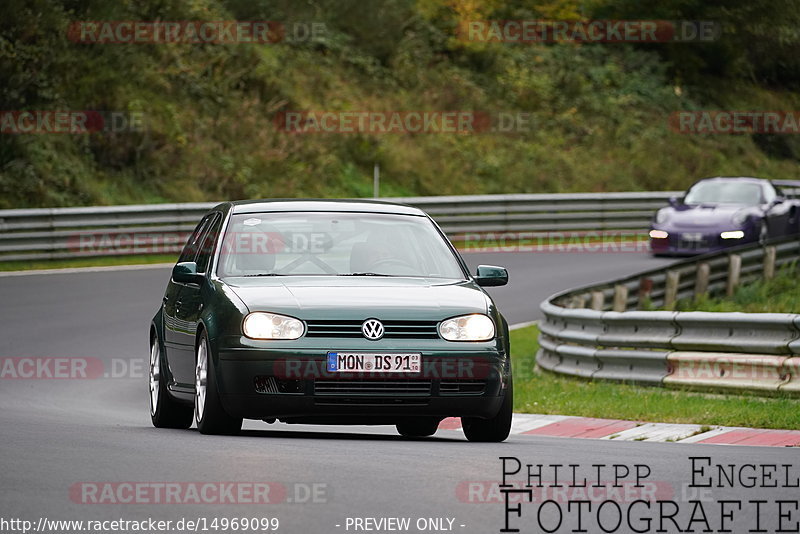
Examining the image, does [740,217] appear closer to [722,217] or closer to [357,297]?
[722,217]

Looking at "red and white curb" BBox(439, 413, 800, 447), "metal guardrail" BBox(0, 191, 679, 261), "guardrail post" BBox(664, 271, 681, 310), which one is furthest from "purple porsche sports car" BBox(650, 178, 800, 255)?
"red and white curb" BBox(439, 413, 800, 447)

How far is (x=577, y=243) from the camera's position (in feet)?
107

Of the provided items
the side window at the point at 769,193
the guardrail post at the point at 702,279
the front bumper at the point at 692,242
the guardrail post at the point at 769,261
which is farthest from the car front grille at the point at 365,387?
the side window at the point at 769,193

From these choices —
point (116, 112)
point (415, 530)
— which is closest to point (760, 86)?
point (116, 112)

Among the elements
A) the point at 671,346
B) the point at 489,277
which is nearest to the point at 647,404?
the point at 671,346

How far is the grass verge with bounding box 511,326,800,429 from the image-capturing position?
1217cm

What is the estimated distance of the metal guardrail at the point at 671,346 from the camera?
42.9 feet

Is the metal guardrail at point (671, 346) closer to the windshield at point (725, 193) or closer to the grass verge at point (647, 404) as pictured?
the grass verge at point (647, 404)

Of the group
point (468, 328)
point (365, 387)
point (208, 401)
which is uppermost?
point (468, 328)

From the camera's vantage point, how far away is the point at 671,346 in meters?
14.3

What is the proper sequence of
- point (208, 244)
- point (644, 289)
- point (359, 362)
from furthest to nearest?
point (644, 289) < point (208, 244) < point (359, 362)

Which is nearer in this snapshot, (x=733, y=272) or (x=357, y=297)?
(x=357, y=297)

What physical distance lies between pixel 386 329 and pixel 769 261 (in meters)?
15.3

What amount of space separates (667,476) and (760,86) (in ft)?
154
